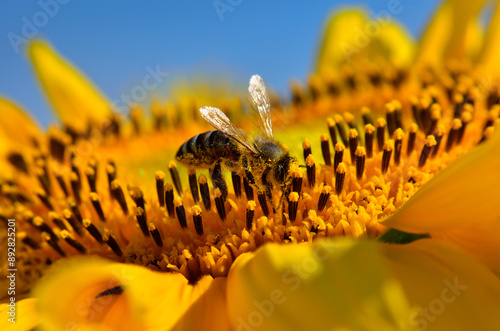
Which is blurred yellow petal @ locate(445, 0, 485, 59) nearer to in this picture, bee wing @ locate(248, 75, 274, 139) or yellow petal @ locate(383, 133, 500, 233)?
bee wing @ locate(248, 75, 274, 139)

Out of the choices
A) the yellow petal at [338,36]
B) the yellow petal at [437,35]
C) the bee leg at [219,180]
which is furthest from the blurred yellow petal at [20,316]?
the yellow petal at [338,36]

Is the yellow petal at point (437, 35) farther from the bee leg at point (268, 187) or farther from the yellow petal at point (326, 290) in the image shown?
the yellow petal at point (326, 290)

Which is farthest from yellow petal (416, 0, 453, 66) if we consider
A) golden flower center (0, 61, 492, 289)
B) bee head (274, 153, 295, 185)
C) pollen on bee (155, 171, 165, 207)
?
pollen on bee (155, 171, 165, 207)

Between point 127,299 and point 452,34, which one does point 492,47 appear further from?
point 127,299

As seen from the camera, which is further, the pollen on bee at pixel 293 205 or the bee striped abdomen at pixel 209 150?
the bee striped abdomen at pixel 209 150

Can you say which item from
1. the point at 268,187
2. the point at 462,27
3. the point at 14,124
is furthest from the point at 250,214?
the point at 462,27

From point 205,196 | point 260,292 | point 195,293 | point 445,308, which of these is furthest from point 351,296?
point 205,196
